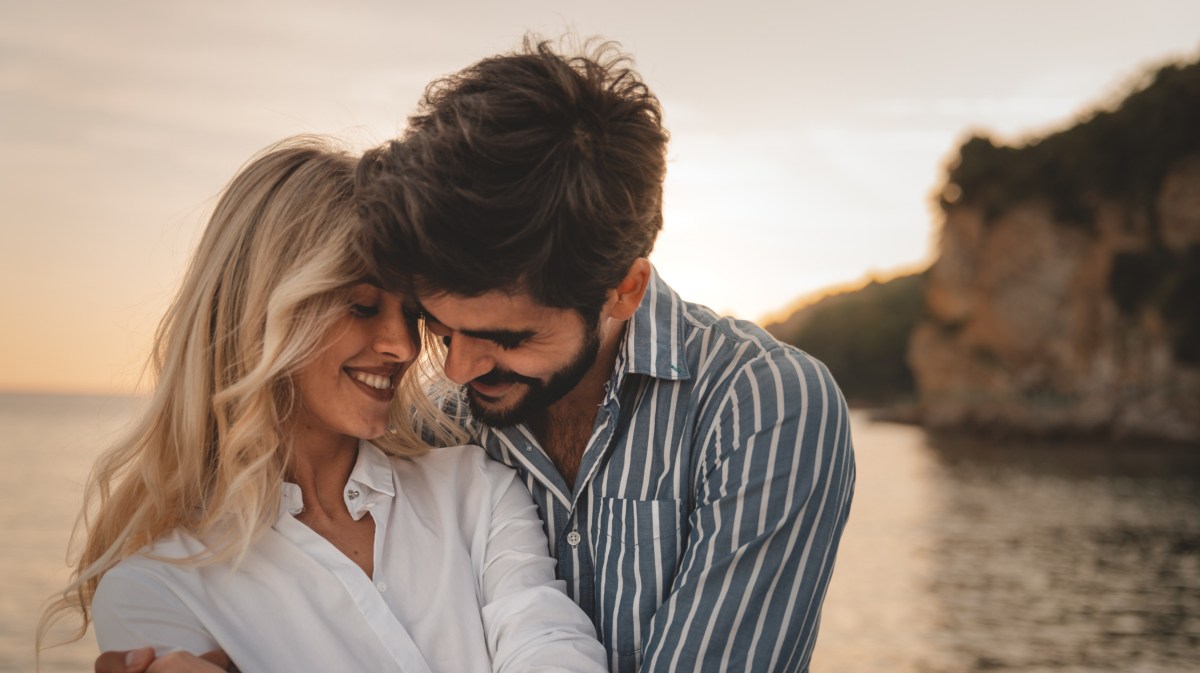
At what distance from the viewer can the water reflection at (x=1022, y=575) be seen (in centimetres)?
1323

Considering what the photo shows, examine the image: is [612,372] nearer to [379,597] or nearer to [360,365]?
[360,365]

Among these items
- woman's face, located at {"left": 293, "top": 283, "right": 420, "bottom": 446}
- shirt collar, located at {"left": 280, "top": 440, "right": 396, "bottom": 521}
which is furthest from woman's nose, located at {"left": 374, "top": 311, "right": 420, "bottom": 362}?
shirt collar, located at {"left": 280, "top": 440, "right": 396, "bottom": 521}

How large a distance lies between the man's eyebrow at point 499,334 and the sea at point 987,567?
0.76 metres

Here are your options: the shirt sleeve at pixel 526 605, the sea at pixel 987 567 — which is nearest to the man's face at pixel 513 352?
the shirt sleeve at pixel 526 605

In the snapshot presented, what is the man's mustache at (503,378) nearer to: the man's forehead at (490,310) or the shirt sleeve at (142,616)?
the man's forehead at (490,310)

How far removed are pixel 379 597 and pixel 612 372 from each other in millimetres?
795

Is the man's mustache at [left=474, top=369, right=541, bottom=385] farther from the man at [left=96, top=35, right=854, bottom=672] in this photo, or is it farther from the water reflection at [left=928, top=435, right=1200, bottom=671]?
the water reflection at [left=928, top=435, right=1200, bottom=671]

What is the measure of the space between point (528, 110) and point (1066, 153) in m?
48.0

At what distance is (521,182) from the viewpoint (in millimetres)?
2383

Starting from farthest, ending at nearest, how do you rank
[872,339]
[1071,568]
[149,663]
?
[872,339], [1071,568], [149,663]

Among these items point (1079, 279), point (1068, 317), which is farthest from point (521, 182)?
point (1068, 317)

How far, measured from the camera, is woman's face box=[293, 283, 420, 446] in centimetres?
236

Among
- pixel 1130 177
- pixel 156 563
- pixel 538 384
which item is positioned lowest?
→ pixel 156 563

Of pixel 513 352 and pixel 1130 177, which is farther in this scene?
pixel 1130 177
